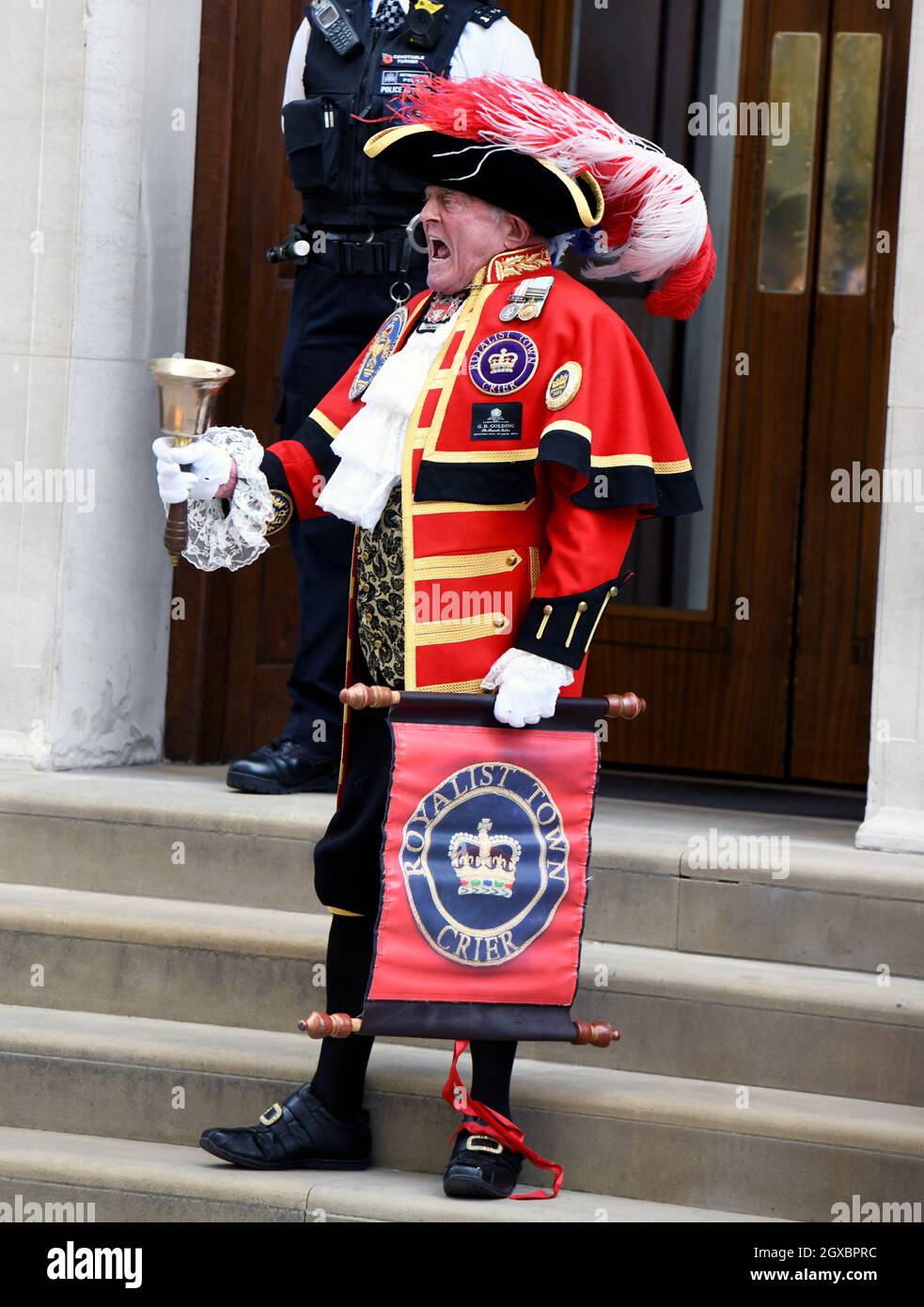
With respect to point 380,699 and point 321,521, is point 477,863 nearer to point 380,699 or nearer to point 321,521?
point 380,699

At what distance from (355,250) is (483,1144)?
2.31m

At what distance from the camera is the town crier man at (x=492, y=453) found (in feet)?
11.1

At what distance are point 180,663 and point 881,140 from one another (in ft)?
8.18

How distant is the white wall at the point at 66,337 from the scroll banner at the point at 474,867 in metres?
2.00

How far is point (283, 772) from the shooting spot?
16.1 ft

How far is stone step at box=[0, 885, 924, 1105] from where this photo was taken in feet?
12.8

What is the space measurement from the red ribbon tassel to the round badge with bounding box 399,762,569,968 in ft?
0.70

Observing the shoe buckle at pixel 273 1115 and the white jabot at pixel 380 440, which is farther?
the shoe buckle at pixel 273 1115

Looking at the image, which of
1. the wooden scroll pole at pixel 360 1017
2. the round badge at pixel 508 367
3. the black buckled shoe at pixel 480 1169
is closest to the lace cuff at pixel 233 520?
the wooden scroll pole at pixel 360 1017

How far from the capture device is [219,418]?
559 centimetres

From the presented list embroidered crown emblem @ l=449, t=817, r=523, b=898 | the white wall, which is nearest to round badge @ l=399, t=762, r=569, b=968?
embroidered crown emblem @ l=449, t=817, r=523, b=898

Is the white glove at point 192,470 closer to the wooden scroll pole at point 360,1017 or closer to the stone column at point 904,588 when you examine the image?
the wooden scroll pole at point 360,1017

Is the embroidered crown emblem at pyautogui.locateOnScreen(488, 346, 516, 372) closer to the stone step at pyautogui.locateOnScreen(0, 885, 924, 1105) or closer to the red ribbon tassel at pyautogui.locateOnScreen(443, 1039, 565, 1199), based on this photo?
the red ribbon tassel at pyautogui.locateOnScreen(443, 1039, 565, 1199)

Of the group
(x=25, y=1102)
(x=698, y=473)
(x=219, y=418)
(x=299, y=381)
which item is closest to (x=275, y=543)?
A: (x=219, y=418)
